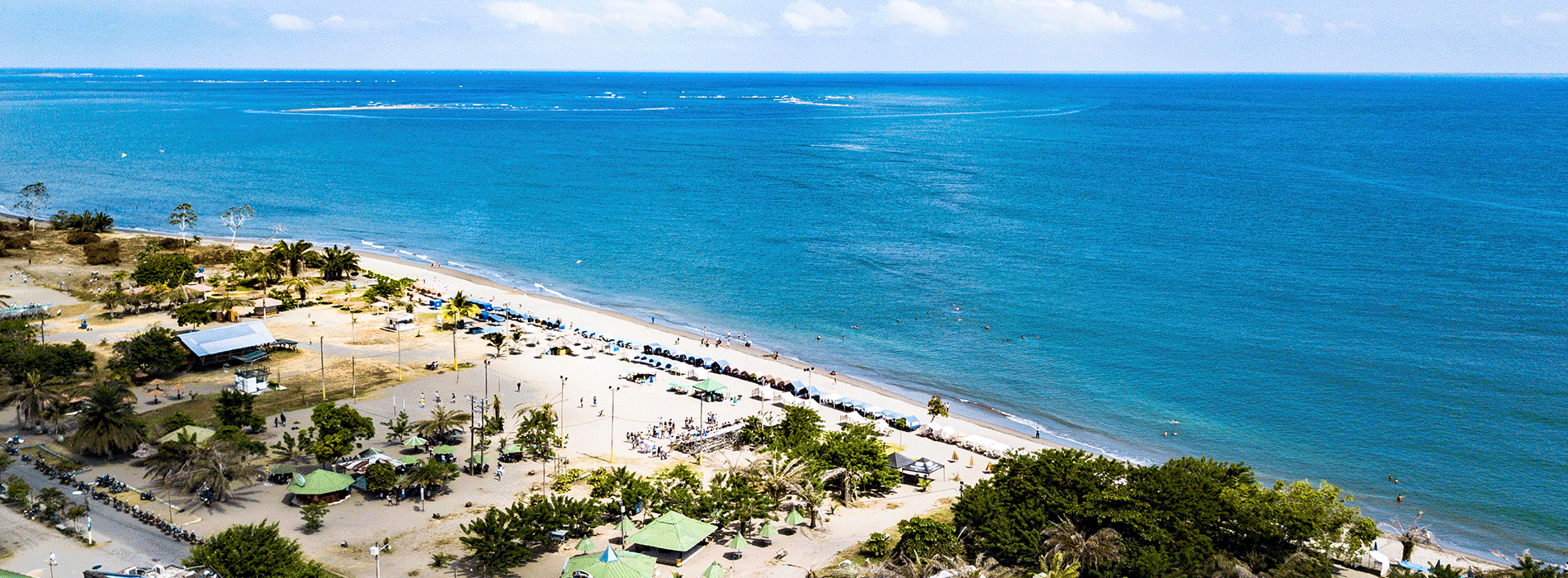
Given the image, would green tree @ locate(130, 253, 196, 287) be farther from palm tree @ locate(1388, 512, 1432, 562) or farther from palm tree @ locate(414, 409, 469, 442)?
palm tree @ locate(1388, 512, 1432, 562)

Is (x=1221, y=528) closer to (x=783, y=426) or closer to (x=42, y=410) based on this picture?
(x=783, y=426)

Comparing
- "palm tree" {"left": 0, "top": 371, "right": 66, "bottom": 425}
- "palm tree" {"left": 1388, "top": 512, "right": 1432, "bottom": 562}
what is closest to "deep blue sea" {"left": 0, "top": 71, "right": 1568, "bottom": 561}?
"palm tree" {"left": 1388, "top": 512, "right": 1432, "bottom": 562}

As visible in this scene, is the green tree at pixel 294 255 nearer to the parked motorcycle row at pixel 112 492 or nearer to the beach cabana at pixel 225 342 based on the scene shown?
the beach cabana at pixel 225 342

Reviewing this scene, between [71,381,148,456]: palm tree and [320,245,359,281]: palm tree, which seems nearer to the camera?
[71,381,148,456]: palm tree

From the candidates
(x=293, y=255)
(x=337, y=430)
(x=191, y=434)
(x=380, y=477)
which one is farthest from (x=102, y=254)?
(x=380, y=477)

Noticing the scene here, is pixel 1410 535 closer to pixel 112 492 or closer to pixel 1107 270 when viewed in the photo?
pixel 112 492

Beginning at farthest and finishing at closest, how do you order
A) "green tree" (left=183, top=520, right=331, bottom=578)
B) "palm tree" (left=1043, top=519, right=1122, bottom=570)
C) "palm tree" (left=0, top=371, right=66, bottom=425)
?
"palm tree" (left=0, top=371, right=66, bottom=425) < "palm tree" (left=1043, top=519, right=1122, bottom=570) < "green tree" (left=183, top=520, right=331, bottom=578)

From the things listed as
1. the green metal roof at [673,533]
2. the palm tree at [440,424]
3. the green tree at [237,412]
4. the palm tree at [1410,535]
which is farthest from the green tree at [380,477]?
the palm tree at [1410,535]
